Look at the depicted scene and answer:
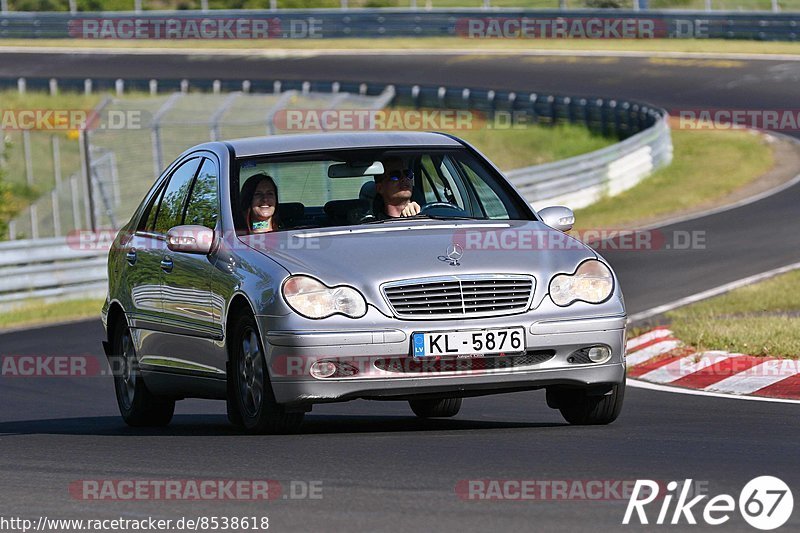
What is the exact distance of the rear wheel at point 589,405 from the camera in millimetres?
8461

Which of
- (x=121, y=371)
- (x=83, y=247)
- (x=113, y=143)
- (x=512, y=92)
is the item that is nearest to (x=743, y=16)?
(x=512, y=92)

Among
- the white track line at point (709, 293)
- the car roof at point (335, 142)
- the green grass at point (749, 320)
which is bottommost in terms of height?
the white track line at point (709, 293)

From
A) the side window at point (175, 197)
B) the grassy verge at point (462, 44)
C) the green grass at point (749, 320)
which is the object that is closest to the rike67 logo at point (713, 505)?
→ the side window at point (175, 197)

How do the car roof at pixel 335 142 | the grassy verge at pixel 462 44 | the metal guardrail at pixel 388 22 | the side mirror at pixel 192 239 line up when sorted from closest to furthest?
the side mirror at pixel 192 239 → the car roof at pixel 335 142 → the grassy verge at pixel 462 44 → the metal guardrail at pixel 388 22

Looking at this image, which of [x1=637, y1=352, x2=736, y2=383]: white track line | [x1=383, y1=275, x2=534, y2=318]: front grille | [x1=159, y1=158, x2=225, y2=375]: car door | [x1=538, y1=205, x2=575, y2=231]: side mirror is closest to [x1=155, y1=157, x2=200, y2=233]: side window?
[x1=159, y1=158, x2=225, y2=375]: car door

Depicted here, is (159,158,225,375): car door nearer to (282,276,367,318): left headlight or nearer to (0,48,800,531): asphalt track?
(0,48,800,531): asphalt track

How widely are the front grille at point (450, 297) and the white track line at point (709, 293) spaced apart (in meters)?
7.36

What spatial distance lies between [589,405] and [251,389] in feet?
5.68

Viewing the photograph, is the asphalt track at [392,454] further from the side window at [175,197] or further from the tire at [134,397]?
the side window at [175,197]

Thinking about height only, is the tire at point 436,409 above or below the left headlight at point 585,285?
below

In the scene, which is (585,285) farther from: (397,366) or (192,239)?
(192,239)

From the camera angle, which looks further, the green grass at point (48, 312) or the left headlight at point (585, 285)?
the green grass at point (48, 312)

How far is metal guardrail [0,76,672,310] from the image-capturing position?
21.5 metres

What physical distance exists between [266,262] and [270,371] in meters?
0.57
